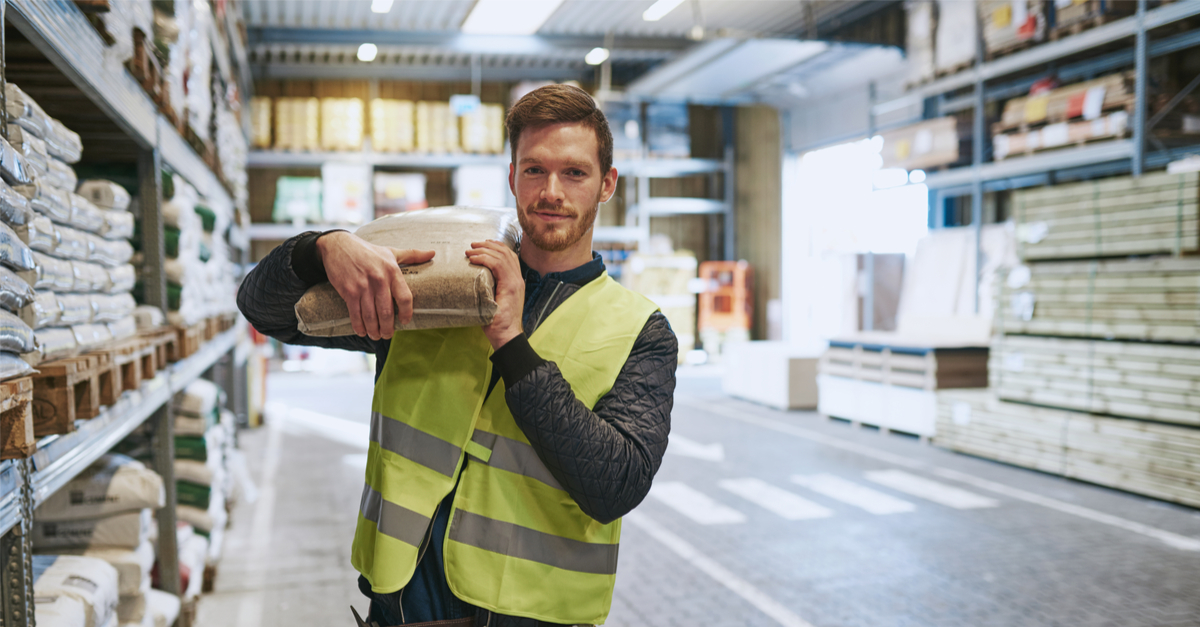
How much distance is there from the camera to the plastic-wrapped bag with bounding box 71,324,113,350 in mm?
2281

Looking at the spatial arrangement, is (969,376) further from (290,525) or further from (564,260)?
(564,260)

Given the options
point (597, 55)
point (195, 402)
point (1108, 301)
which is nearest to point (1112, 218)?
point (1108, 301)

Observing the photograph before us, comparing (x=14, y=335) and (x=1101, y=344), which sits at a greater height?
(x=14, y=335)

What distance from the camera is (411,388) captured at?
160 cm

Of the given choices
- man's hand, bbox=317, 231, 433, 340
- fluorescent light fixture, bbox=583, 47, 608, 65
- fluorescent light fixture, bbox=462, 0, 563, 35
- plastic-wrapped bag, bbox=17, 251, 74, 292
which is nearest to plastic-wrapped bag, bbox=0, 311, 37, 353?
plastic-wrapped bag, bbox=17, 251, 74, 292

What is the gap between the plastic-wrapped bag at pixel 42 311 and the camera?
183 centimetres

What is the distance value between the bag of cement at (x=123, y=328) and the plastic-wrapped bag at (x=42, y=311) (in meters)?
0.47

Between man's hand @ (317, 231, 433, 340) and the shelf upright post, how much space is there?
23.4 ft

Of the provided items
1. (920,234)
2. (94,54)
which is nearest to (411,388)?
(94,54)

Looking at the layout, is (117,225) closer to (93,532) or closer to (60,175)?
(60,175)

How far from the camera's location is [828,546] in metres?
4.67

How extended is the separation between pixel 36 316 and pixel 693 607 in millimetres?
2976

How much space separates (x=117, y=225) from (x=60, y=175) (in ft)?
1.84

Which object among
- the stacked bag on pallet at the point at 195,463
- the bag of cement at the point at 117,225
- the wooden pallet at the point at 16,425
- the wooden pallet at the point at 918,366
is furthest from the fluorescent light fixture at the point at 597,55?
the wooden pallet at the point at 16,425
